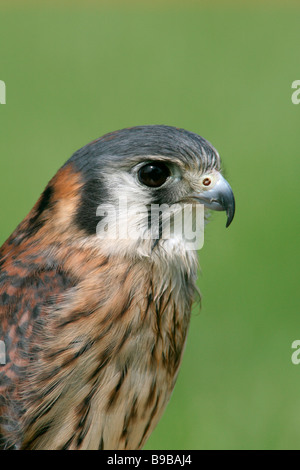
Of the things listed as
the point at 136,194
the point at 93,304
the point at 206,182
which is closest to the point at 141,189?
the point at 136,194

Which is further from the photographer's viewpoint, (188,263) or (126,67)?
(126,67)

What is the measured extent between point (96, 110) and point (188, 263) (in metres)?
5.45

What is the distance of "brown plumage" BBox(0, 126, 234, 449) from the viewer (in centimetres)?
365

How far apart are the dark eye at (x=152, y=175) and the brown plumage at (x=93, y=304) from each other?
0.01 meters

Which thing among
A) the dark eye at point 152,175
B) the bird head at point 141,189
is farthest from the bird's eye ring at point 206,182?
the dark eye at point 152,175

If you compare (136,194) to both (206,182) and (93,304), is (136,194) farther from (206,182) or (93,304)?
(93,304)

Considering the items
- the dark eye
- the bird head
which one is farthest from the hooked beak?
the dark eye

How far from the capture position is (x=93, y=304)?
12.1ft

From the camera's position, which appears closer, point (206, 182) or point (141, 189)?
point (141, 189)

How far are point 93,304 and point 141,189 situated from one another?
48 cm

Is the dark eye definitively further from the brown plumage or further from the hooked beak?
the hooked beak
